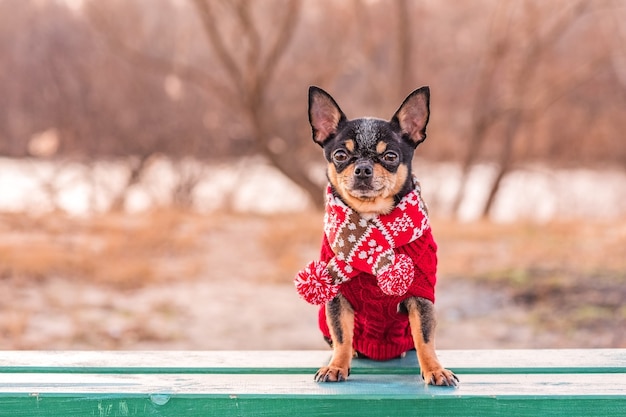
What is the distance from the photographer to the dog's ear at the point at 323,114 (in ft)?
6.15

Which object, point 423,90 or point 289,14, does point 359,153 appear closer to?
point 423,90

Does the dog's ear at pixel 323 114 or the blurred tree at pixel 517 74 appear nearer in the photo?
the dog's ear at pixel 323 114

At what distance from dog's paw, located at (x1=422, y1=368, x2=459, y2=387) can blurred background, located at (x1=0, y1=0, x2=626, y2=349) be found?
12.1 feet

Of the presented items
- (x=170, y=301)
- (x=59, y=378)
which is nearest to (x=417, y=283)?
(x=59, y=378)

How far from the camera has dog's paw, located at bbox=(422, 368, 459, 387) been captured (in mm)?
1771

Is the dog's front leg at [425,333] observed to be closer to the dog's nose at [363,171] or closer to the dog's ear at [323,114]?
the dog's nose at [363,171]

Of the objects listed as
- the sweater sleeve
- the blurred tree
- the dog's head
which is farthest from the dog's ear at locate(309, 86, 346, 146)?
the blurred tree

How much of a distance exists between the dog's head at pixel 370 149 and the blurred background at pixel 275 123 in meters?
3.65

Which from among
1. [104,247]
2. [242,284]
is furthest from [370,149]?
[104,247]

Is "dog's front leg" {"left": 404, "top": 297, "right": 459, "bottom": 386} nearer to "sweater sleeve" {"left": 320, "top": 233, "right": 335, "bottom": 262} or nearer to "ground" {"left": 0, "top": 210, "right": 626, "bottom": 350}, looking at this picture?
"sweater sleeve" {"left": 320, "top": 233, "right": 335, "bottom": 262}

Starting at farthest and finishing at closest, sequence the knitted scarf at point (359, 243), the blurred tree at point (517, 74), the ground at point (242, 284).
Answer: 1. the blurred tree at point (517, 74)
2. the ground at point (242, 284)
3. the knitted scarf at point (359, 243)

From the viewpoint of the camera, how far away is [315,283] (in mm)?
1814

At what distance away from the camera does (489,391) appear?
1.73m

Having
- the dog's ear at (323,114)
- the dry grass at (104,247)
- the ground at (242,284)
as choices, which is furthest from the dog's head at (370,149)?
the dry grass at (104,247)
